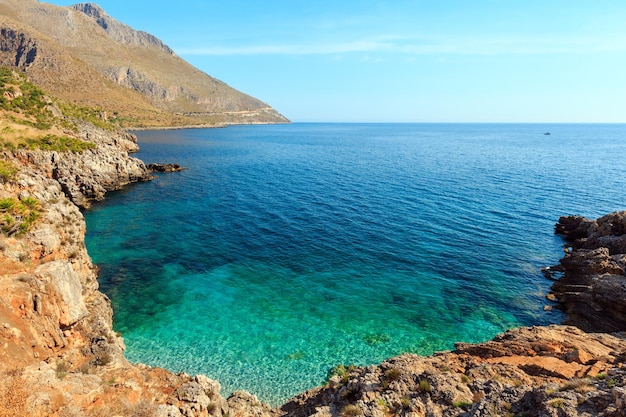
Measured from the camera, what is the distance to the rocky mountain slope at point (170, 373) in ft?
42.4

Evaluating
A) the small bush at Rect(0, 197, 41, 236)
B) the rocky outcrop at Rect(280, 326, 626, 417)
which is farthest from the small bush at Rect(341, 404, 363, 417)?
the small bush at Rect(0, 197, 41, 236)

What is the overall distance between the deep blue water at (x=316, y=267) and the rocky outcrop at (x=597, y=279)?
6.74 feet

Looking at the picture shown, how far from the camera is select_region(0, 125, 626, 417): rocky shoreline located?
12922 mm

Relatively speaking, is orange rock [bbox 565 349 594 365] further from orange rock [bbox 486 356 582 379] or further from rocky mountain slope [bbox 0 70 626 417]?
orange rock [bbox 486 356 582 379]

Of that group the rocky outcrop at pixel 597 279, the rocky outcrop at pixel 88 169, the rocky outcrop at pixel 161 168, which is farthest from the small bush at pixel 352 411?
the rocky outcrop at pixel 161 168

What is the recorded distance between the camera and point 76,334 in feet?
68.1

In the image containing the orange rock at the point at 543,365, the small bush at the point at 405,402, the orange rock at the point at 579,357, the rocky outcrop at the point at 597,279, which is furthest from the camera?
the rocky outcrop at the point at 597,279

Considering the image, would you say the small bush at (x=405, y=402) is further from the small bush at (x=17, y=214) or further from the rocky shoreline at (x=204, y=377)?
the small bush at (x=17, y=214)

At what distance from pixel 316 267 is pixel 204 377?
75.9 ft

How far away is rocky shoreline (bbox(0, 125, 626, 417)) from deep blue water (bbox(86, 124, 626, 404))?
4177 millimetres

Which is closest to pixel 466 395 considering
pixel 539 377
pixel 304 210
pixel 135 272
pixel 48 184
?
pixel 539 377

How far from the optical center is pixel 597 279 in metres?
30.9

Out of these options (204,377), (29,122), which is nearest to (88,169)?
(29,122)

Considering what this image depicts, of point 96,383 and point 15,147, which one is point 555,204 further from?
point 15,147
